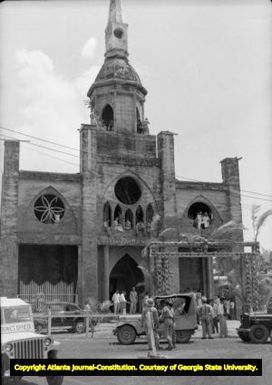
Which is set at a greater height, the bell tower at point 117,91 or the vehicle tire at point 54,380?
the bell tower at point 117,91

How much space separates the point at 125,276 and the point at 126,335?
586 inches

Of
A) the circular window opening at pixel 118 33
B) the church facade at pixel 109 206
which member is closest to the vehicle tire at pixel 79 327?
the church facade at pixel 109 206

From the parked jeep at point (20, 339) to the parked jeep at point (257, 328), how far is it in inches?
334

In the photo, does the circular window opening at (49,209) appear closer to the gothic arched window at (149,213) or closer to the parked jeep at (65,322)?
the gothic arched window at (149,213)

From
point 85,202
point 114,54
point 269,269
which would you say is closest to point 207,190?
point 269,269

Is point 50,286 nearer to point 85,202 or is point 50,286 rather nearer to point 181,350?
point 85,202

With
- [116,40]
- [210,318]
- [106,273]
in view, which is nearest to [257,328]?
[210,318]

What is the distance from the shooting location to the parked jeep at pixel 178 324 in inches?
656

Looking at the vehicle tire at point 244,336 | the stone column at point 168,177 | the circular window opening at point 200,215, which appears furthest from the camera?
the circular window opening at point 200,215

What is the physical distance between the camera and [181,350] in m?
14.8

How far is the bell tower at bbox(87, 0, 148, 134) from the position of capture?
32.1m

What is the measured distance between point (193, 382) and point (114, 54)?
27.6 m

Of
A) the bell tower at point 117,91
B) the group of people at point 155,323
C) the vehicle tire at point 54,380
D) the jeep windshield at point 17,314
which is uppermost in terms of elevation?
the bell tower at point 117,91

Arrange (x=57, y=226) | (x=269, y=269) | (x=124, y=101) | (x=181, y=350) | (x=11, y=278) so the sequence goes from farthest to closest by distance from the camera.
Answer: (x=124, y=101) → (x=269, y=269) → (x=57, y=226) → (x=11, y=278) → (x=181, y=350)
